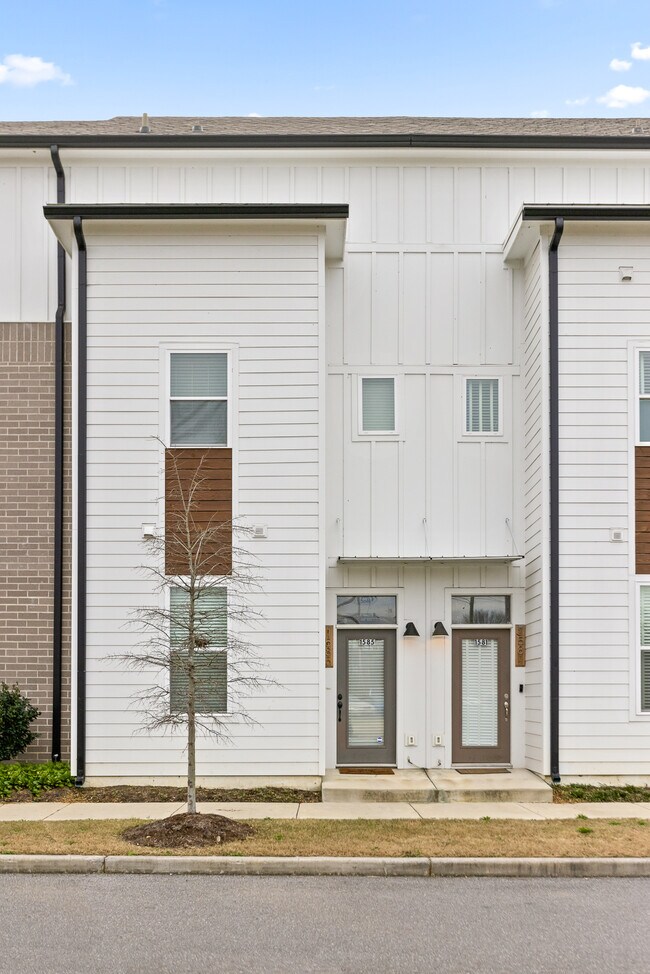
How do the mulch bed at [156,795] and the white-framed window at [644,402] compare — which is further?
the white-framed window at [644,402]

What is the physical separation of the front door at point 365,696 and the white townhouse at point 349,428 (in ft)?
0.15

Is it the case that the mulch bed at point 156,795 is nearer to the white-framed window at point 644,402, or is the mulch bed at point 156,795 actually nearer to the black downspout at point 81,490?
the black downspout at point 81,490

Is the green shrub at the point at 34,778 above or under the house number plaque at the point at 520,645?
under

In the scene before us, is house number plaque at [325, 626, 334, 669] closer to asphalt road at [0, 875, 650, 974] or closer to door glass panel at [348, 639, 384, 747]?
door glass panel at [348, 639, 384, 747]

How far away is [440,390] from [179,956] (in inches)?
371

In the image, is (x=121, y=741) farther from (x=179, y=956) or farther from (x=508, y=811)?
(x=179, y=956)

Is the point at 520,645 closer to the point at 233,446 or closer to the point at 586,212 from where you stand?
the point at 233,446

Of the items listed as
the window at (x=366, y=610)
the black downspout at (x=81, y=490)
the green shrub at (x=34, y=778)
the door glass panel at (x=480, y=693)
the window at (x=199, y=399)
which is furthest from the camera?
the window at (x=366, y=610)

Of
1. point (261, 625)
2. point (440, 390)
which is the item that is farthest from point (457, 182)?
point (261, 625)

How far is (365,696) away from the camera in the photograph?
14172 millimetres

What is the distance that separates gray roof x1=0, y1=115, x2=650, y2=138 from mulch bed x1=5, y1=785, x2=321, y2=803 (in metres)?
9.78

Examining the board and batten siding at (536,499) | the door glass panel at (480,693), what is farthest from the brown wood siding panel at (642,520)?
the door glass panel at (480,693)

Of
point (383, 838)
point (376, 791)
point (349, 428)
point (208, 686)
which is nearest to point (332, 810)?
point (376, 791)

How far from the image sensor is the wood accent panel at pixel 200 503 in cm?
1316
